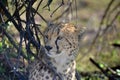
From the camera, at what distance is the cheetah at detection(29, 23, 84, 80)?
164 inches

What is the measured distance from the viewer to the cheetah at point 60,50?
4.18 metres

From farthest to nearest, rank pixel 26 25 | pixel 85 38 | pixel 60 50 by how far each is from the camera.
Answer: pixel 85 38, pixel 26 25, pixel 60 50

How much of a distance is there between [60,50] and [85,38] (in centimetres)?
585

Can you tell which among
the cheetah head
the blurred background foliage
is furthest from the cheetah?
the blurred background foliage

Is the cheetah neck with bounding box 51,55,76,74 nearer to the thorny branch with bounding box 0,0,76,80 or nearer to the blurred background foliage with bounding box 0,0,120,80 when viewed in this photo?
the thorny branch with bounding box 0,0,76,80

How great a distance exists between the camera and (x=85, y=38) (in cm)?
1002

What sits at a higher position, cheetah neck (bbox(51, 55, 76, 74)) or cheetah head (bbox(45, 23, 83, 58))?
cheetah head (bbox(45, 23, 83, 58))

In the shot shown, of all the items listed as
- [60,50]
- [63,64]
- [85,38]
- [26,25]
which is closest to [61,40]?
[60,50]

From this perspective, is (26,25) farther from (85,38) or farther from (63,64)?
(85,38)

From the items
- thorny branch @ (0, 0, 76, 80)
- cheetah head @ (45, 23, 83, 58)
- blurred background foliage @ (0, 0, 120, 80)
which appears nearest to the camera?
cheetah head @ (45, 23, 83, 58)

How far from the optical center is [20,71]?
484 cm

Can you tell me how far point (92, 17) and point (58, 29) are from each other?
646 centimetres

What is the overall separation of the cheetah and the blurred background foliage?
16 cm

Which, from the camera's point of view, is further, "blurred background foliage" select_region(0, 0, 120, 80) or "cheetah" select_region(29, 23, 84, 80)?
"blurred background foliage" select_region(0, 0, 120, 80)
